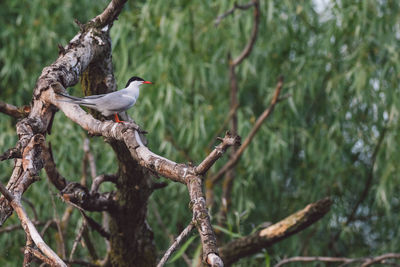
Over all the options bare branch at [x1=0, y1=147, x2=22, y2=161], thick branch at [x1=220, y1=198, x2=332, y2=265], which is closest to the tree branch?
bare branch at [x1=0, y1=147, x2=22, y2=161]

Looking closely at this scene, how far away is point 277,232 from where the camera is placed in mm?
2555

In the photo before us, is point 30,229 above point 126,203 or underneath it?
underneath

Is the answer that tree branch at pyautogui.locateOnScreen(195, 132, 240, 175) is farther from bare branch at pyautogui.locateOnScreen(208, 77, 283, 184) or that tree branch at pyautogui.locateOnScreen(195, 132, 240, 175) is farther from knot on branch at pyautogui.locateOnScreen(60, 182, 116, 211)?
bare branch at pyautogui.locateOnScreen(208, 77, 283, 184)

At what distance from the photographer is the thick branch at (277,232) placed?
8.07 ft

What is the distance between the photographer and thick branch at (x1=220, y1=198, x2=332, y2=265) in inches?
96.8

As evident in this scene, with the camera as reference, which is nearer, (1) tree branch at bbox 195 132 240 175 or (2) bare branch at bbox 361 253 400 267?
(1) tree branch at bbox 195 132 240 175

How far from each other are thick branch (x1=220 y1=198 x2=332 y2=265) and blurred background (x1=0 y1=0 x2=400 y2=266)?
139 cm

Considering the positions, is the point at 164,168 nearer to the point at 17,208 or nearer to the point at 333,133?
the point at 17,208

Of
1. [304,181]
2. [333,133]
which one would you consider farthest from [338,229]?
[333,133]

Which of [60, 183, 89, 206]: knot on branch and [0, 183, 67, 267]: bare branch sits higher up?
[60, 183, 89, 206]: knot on branch

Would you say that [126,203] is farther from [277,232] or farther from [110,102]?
[277,232]

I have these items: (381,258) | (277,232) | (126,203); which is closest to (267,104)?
(381,258)

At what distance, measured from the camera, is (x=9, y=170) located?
4.23m

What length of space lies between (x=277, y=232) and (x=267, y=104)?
216 cm
